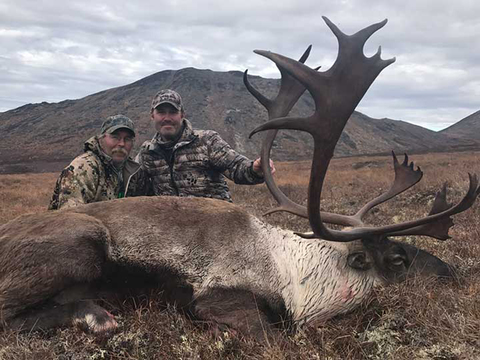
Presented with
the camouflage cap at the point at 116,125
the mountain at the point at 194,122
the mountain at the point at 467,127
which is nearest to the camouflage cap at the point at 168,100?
the camouflage cap at the point at 116,125

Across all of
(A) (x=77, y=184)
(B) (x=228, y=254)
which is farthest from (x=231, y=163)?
(B) (x=228, y=254)

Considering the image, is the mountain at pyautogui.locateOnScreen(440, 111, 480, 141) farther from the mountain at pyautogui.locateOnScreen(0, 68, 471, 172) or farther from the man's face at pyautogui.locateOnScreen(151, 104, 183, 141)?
the man's face at pyautogui.locateOnScreen(151, 104, 183, 141)

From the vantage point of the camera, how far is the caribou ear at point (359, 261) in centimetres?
374

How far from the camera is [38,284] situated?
312 centimetres

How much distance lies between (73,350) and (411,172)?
3.47 m

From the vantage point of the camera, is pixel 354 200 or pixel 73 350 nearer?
pixel 73 350

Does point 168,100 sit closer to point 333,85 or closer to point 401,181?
point 401,181

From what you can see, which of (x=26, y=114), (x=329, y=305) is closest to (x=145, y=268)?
(x=329, y=305)

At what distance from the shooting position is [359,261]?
3.75m

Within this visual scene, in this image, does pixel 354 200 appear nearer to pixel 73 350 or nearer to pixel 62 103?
pixel 73 350

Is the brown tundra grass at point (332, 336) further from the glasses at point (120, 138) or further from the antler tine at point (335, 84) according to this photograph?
the glasses at point (120, 138)

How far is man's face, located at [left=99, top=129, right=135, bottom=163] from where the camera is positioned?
541 centimetres

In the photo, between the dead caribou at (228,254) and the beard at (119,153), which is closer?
the dead caribou at (228,254)

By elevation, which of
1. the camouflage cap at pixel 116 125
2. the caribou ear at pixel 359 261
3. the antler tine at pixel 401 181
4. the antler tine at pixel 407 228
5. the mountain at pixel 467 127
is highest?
the mountain at pixel 467 127
